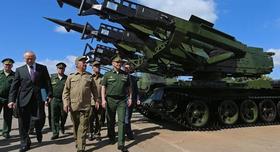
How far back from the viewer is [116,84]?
907 centimetres

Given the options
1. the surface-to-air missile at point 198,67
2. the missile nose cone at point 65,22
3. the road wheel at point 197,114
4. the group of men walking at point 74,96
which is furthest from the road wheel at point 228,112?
the missile nose cone at point 65,22

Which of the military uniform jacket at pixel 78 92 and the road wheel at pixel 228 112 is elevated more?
the military uniform jacket at pixel 78 92

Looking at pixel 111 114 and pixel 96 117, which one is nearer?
pixel 111 114

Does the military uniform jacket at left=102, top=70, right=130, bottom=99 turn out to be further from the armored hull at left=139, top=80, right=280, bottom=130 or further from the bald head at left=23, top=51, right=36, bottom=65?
the armored hull at left=139, top=80, right=280, bottom=130

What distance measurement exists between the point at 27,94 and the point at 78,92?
113 cm

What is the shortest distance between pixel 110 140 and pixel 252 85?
678cm

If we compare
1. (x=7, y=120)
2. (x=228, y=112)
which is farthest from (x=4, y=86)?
(x=228, y=112)

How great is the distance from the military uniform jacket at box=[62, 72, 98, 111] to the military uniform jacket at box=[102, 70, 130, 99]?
2.82 ft

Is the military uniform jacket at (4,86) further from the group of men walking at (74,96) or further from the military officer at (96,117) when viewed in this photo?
the group of men walking at (74,96)

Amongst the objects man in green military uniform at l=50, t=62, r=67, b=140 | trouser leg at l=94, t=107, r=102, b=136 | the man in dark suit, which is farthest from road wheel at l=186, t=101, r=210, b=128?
the man in dark suit

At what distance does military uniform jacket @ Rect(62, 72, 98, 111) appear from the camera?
8.12 m

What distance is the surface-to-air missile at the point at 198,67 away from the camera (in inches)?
519

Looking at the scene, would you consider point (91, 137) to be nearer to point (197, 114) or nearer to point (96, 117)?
point (96, 117)

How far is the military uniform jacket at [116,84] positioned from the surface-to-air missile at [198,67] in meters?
3.92
